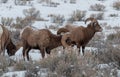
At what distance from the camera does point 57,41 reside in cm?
1140

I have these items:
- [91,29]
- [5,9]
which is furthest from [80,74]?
[5,9]

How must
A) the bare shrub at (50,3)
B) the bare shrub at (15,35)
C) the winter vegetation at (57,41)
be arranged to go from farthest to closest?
the bare shrub at (50,3) < the bare shrub at (15,35) < the winter vegetation at (57,41)

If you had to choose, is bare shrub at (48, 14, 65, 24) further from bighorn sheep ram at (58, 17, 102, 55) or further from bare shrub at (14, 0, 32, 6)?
bighorn sheep ram at (58, 17, 102, 55)

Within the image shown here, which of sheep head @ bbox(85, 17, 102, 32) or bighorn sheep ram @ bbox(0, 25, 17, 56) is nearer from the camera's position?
bighorn sheep ram @ bbox(0, 25, 17, 56)

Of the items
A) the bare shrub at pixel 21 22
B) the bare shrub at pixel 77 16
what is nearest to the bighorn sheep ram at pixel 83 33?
the bare shrub at pixel 21 22

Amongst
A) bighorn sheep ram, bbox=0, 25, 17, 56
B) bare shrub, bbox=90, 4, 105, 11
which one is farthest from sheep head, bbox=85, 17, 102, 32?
bare shrub, bbox=90, 4, 105, 11

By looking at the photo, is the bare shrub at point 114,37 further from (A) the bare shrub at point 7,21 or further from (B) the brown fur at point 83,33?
(A) the bare shrub at point 7,21

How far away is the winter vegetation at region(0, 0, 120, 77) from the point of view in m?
8.77

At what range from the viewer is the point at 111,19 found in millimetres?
18094

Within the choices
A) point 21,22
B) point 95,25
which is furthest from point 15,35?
point 95,25

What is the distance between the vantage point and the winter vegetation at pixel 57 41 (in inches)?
345

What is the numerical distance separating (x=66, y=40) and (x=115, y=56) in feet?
6.21

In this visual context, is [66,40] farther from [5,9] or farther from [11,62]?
[5,9]

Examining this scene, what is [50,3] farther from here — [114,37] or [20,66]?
[20,66]
